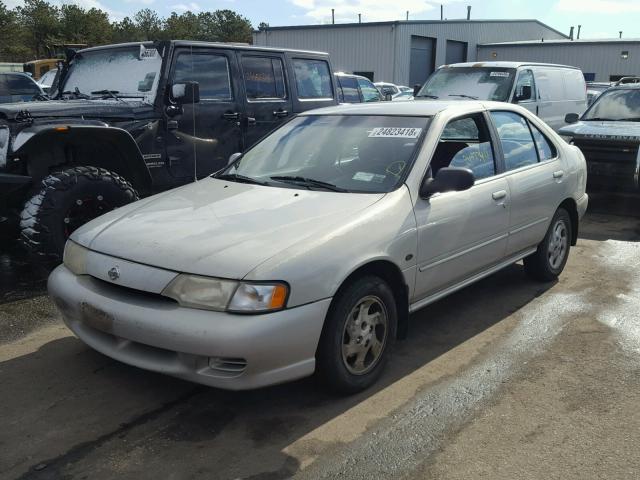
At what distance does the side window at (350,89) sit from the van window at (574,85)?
4241mm

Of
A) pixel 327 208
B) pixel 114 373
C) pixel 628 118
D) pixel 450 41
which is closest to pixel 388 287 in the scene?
pixel 327 208

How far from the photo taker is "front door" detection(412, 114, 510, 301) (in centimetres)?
381

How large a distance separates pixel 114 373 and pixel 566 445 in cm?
251

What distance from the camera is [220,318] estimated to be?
9.48 ft

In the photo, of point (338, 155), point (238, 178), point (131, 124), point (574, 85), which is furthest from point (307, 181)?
point (574, 85)

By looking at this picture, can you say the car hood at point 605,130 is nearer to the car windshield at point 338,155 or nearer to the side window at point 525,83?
the side window at point 525,83

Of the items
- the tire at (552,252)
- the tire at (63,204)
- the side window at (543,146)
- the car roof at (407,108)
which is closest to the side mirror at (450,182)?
the car roof at (407,108)

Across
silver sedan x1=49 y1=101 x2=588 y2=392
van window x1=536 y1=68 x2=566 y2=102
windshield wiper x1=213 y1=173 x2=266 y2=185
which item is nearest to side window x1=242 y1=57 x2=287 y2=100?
silver sedan x1=49 y1=101 x2=588 y2=392

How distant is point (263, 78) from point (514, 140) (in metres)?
3.15

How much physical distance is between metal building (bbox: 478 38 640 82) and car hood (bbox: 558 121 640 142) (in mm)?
28828

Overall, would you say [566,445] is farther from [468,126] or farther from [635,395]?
[468,126]

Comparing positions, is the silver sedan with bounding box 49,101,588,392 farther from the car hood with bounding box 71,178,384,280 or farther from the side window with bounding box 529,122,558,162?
the side window with bounding box 529,122,558,162

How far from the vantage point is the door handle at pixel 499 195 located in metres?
4.36

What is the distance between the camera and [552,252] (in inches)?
212
